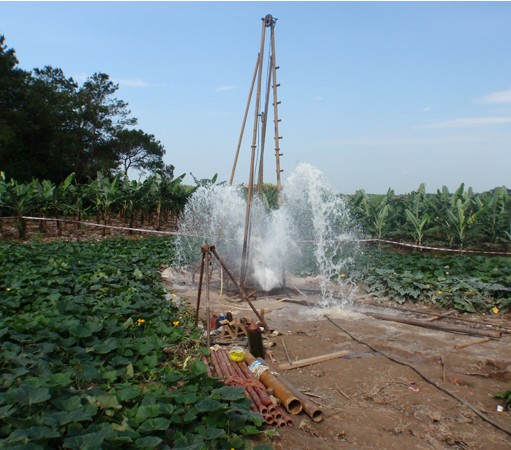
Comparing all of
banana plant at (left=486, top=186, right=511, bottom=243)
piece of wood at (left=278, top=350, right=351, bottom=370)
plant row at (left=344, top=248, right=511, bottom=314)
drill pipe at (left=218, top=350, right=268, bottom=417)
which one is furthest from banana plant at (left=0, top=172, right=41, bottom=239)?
banana plant at (left=486, top=186, right=511, bottom=243)

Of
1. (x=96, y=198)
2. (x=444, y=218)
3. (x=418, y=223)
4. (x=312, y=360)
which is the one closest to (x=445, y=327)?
(x=312, y=360)

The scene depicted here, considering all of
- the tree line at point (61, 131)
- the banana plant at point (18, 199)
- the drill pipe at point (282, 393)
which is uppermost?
the tree line at point (61, 131)

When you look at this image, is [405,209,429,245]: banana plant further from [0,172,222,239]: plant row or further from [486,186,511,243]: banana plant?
[0,172,222,239]: plant row

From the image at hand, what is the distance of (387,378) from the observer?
468 cm

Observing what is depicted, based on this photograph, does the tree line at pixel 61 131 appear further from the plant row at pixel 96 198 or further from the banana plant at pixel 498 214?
the banana plant at pixel 498 214

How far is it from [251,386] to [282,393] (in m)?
0.28

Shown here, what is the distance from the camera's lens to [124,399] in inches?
123

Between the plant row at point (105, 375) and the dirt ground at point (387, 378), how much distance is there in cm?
63

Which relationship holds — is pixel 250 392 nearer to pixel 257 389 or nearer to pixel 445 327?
pixel 257 389

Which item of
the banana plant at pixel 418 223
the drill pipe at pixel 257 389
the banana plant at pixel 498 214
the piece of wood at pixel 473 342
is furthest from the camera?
the banana plant at pixel 418 223

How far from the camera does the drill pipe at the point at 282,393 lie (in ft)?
12.3

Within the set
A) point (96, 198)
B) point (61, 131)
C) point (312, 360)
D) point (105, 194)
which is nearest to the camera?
point (312, 360)

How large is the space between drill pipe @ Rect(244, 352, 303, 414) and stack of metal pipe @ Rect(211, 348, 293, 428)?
61 mm

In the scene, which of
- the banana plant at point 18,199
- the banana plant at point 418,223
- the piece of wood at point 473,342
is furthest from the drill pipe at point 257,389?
the banana plant at point 18,199
